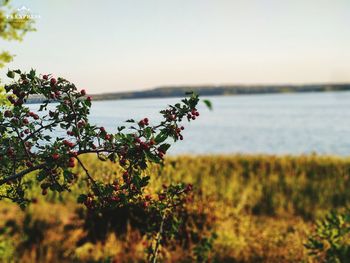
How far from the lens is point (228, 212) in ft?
30.1

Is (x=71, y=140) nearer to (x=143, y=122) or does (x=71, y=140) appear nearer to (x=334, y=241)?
(x=143, y=122)

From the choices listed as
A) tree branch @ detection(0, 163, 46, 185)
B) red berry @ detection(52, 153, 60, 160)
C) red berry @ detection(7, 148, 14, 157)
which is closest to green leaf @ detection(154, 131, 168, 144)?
red berry @ detection(52, 153, 60, 160)

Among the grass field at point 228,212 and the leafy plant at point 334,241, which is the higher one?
the leafy plant at point 334,241

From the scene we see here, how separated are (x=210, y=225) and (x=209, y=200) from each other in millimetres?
448

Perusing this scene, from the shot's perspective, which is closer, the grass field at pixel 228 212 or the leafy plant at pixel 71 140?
the leafy plant at pixel 71 140

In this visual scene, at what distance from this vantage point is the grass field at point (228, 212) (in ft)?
26.2

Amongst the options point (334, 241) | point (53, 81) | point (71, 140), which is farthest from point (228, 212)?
point (53, 81)

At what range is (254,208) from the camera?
13.3 m

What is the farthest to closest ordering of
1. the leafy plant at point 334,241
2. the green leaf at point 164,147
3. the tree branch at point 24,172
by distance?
the leafy plant at point 334,241 → the green leaf at point 164,147 → the tree branch at point 24,172

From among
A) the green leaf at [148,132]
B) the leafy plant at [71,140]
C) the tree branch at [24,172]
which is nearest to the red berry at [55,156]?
the leafy plant at [71,140]

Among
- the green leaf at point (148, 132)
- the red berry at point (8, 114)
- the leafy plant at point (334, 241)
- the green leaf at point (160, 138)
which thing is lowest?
the leafy plant at point (334, 241)

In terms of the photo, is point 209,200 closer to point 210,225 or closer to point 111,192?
point 210,225

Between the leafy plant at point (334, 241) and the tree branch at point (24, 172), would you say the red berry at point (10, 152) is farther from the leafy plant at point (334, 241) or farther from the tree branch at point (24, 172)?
the leafy plant at point (334, 241)


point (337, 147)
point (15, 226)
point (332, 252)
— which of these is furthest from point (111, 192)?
point (337, 147)
